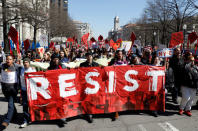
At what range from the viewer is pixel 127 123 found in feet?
14.8

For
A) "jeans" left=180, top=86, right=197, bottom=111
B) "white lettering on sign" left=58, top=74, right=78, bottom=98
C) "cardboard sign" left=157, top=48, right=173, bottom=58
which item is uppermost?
"cardboard sign" left=157, top=48, right=173, bottom=58

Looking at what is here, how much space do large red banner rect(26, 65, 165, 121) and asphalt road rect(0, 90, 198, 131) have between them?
0.21 metres

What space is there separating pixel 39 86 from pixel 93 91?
4.35 feet

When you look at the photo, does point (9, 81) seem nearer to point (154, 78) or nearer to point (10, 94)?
point (10, 94)

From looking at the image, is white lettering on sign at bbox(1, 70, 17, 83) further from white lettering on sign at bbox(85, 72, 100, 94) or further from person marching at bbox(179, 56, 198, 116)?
person marching at bbox(179, 56, 198, 116)

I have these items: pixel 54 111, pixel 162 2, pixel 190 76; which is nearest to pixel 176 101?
pixel 190 76

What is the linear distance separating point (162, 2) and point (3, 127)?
90.5 ft

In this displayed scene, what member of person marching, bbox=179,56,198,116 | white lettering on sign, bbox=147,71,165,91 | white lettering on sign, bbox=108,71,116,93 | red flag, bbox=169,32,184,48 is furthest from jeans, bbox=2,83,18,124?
red flag, bbox=169,32,184,48

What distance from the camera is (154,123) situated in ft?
14.8

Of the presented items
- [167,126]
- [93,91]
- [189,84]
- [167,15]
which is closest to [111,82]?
[93,91]

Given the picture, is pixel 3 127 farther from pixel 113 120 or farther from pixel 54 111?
pixel 113 120

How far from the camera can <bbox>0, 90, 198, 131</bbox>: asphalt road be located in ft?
13.9

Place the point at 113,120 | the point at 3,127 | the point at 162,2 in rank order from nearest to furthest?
the point at 3,127 < the point at 113,120 < the point at 162,2

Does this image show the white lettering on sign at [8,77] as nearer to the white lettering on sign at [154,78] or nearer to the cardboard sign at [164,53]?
the white lettering on sign at [154,78]
